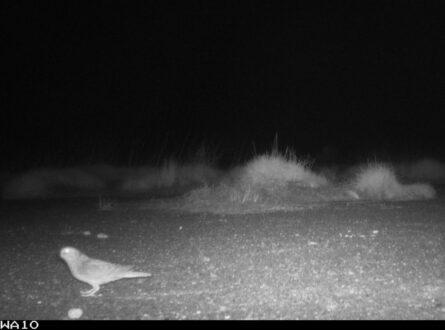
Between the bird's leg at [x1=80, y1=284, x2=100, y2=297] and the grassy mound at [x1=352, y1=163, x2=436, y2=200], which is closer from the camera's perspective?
the bird's leg at [x1=80, y1=284, x2=100, y2=297]

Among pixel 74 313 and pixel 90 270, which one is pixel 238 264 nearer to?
pixel 90 270

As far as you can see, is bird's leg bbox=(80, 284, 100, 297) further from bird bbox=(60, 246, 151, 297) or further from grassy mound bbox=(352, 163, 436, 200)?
grassy mound bbox=(352, 163, 436, 200)

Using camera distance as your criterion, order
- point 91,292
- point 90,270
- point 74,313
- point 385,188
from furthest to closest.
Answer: point 385,188 → point 91,292 → point 90,270 → point 74,313

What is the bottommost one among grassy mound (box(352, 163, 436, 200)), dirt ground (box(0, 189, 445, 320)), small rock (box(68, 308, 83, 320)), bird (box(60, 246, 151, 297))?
grassy mound (box(352, 163, 436, 200))

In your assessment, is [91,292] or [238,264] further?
[238,264]

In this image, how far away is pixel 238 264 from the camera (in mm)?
5730

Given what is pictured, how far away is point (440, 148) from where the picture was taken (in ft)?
86.3

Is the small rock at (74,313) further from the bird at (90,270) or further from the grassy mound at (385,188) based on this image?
the grassy mound at (385,188)

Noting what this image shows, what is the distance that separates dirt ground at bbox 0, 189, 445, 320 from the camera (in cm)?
422

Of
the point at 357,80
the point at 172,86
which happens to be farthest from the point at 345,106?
the point at 172,86

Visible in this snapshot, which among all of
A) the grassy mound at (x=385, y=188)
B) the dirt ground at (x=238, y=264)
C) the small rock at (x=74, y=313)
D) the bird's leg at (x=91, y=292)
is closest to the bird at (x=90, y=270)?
the bird's leg at (x=91, y=292)

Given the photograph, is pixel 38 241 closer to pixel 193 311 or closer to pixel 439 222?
pixel 193 311

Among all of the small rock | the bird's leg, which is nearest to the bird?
the bird's leg

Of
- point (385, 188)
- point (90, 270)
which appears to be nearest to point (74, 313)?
point (90, 270)
